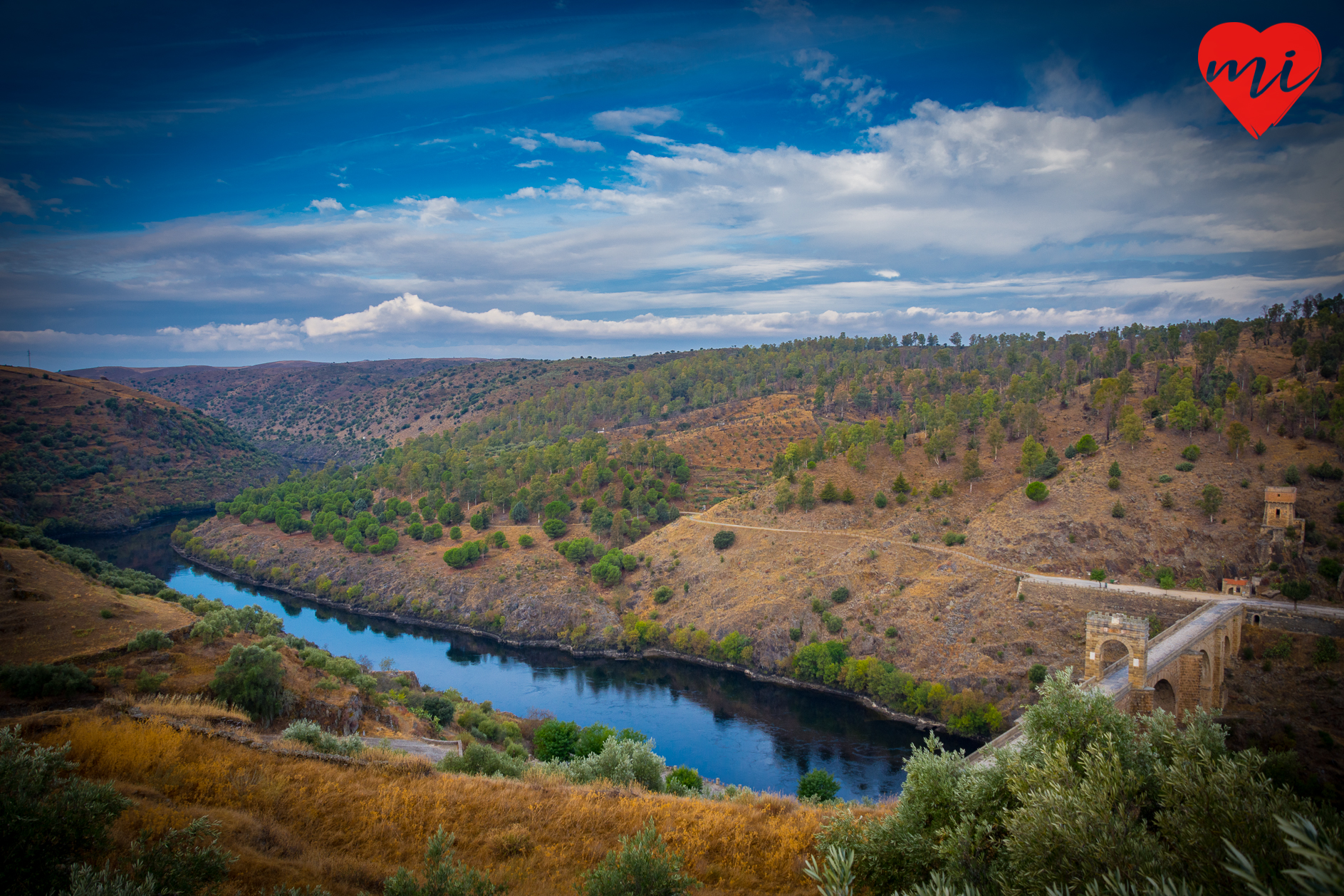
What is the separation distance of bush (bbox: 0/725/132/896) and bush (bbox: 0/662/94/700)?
41.0ft

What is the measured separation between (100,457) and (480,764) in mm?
95590

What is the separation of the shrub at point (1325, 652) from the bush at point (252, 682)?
45510 mm

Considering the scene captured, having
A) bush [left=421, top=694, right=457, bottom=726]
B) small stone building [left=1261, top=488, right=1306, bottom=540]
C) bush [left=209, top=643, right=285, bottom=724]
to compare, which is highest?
bush [left=209, top=643, right=285, bottom=724]

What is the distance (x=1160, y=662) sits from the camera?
2614 centimetres

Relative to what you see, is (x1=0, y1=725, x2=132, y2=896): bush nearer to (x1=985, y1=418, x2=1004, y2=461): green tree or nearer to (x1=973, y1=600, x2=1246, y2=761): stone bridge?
(x1=973, y1=600, x2=1246, y2=761): stone bridge

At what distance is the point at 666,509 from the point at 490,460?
Result: 28.9m

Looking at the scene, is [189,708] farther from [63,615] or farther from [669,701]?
[669,701]

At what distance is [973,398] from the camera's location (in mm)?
64812

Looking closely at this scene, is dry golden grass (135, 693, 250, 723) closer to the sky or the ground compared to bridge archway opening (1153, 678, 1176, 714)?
closer to the sky

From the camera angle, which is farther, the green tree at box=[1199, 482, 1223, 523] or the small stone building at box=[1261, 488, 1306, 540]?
the green tree at box=[1199, 482, 1223, 523]

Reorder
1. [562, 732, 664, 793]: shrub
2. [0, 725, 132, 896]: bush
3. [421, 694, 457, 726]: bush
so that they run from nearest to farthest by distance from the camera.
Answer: [0, 725, 132, 896]: bush < [562, 732, 664, 793]: shrub < [421, 694, 457, 726]: bush

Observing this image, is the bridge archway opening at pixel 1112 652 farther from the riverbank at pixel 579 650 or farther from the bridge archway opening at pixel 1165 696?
the riverbank at pixel 579 650

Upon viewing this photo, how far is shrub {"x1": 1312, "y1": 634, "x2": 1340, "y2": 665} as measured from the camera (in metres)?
29.4

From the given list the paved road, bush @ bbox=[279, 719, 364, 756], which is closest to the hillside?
bush @ bbox=[279, 719, 364, 756]
